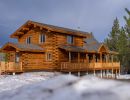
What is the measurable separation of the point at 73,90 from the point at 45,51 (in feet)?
102

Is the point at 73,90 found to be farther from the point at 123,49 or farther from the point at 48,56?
the point at 123,49

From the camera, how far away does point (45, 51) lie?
32.6m

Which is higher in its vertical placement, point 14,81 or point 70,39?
point 70,39

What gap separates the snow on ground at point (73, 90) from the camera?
4.88 ft

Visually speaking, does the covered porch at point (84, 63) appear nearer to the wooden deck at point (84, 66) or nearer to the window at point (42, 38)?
the wooden deck at point (84, 66)

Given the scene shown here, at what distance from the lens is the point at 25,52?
99.7ft

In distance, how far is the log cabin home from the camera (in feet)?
99.3

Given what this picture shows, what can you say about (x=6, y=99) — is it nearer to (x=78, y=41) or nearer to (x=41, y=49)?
(x=41, y=49)

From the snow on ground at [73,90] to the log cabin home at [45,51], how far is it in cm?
2642

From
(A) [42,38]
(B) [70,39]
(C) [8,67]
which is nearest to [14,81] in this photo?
(C) [8,67]

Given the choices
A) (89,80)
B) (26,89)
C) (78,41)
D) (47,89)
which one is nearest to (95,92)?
(89,80)

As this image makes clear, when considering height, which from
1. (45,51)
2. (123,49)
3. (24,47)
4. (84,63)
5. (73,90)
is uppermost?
(123,49)

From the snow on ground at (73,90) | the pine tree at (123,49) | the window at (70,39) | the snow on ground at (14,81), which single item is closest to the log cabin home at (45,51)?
the window at (70,39)

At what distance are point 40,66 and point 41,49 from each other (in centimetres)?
188
